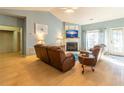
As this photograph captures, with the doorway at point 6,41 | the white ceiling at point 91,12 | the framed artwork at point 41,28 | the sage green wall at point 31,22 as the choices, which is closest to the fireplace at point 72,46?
the sage green wall at point 31,22

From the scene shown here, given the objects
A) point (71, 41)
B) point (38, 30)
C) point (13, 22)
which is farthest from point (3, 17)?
point (71, 41)

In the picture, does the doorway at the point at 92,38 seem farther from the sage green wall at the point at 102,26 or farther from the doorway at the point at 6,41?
the doorway at the point at 6,41

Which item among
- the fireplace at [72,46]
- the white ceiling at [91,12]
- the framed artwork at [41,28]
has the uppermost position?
the white ceiling at [91,12]

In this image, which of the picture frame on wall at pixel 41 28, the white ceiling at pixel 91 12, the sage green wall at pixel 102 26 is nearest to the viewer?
the white ceiling at pixel 91 12

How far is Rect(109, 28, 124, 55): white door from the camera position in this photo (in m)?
8.11

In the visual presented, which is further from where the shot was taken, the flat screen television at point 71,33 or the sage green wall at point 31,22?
the flat screen television at point 71,33

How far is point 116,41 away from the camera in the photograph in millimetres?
8492

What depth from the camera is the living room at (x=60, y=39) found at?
4355 millimetres

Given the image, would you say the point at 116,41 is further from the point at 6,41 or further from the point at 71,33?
the point at 6,41

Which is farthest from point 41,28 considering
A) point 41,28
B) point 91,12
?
point 91,12

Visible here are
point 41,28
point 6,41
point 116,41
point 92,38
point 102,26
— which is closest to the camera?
point 41,28

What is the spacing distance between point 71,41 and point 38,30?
3681 millimetres

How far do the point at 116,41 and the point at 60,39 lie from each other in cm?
427
